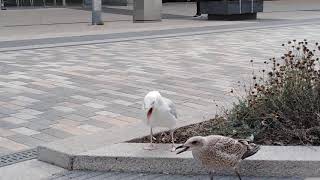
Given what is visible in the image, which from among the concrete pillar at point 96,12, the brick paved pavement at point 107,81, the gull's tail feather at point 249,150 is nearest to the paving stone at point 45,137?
the brick paved pavement at point 107,81

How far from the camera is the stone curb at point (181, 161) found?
454 centimetres

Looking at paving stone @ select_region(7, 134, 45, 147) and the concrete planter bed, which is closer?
paving stone @ select_region(7, 134, 45, 147)

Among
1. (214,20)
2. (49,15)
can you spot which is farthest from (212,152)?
(49,15)

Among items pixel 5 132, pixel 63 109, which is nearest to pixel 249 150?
pixel 5 132

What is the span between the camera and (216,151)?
13.1 ft

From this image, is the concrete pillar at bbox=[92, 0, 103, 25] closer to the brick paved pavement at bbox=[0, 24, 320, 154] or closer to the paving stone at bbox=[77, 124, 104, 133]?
the brick paved pavement at bbox=[0, 24, 320, 154]

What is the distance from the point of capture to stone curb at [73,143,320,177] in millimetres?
4539

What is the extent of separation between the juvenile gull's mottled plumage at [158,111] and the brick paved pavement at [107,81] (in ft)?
4.19

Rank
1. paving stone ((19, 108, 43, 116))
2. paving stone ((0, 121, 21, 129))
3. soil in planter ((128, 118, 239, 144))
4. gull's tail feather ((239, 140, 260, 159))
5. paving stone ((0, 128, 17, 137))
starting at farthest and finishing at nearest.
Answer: paving stone ((19, 108, 43, 116))
paving stone ((0, 121, 21, 129))
paving stone ((0, 128, 17, 137))
soil in planter ((128, 118, 239, 144))
gull's tail feather ((239, 140, 260, 159))

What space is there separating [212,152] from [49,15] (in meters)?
21.6

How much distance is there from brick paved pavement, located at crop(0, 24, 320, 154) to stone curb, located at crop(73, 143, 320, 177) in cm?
98

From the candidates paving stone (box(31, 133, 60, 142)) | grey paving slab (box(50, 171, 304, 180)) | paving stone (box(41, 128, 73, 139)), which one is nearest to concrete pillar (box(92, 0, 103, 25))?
paving stone (box(41, 128, 73, 139))

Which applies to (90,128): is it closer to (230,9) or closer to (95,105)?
(95,105)

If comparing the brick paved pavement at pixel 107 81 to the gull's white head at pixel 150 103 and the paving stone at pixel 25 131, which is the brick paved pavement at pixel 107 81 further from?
the gull's white head at pixel 150 103
